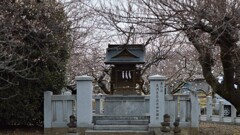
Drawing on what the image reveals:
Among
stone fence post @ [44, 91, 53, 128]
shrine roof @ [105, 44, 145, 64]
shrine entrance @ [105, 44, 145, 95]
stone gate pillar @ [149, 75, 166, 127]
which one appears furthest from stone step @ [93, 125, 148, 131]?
shrine roof @ [105, 44, 145, 64]

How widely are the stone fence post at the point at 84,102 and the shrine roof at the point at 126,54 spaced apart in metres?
3.20

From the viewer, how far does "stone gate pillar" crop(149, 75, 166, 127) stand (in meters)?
13.7

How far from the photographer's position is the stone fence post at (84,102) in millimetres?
13898

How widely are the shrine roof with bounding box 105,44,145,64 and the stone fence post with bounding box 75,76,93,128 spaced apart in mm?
3201

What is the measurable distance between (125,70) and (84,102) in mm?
4100

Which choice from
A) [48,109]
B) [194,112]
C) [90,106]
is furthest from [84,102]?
[194,112]

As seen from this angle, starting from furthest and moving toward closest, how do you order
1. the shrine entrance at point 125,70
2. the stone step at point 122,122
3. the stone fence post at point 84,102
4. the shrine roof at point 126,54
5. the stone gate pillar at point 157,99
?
the shrine entrance at point 125,70
the shrine roof at point 126,54
the stone step at point 122,122
the stone fence post at point 84,102
the stone gate pillar at point 157,99

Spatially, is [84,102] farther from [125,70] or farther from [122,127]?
[125,70]

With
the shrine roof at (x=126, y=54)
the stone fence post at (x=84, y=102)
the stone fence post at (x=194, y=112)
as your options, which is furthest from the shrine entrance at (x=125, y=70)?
the stone fence post at (x=194, y=112)

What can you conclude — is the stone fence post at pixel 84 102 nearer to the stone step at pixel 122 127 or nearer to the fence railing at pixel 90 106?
the fence railing at pixel 90 106

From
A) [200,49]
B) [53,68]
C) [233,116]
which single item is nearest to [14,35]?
[53,68]

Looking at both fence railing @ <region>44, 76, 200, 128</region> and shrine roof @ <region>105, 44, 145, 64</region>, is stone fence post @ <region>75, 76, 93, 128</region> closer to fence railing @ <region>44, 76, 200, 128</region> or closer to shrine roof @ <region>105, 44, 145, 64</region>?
fence railing @ <region>44, 76, 200, 128</region>

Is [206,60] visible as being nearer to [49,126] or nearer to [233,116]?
[49,126]

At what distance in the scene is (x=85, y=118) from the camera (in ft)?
45.8
